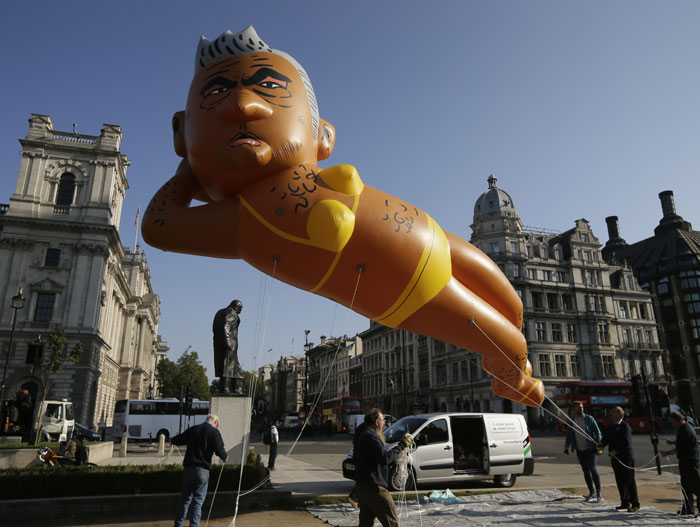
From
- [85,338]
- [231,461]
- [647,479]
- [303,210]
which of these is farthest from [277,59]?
[85,338]

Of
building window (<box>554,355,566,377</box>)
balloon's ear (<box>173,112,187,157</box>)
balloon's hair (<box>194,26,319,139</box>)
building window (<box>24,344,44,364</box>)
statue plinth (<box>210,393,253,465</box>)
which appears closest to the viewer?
balloon's hair (<box>194,26,319,139</box>)

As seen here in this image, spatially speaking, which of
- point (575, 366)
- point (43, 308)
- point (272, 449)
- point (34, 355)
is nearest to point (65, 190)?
point (43, 308)

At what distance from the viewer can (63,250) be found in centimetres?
4247

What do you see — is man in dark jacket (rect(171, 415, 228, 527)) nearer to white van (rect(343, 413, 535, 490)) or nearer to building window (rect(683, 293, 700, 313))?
white van (rect(343, 413, 535, 490))

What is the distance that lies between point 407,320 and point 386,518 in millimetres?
3332

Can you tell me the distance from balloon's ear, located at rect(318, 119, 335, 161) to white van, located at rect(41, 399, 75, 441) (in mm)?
26455

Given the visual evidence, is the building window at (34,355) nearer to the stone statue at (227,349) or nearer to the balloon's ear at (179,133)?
the stone statue at (227,349)

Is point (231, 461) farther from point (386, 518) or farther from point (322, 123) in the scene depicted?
point (322, 123)

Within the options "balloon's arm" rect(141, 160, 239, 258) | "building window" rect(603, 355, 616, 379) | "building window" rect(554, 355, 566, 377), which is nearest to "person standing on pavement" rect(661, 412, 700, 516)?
"balloon's arm" rect(141, 160, 239, 258)

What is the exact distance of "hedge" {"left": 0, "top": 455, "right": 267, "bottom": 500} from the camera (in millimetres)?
8695

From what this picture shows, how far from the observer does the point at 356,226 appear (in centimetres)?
707

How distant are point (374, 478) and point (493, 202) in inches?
2279

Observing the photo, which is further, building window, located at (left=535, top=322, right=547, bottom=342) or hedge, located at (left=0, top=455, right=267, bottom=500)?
building window, located at (left=535, top=322, right=547, bottom=342)

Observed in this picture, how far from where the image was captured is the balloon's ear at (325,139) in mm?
8336
